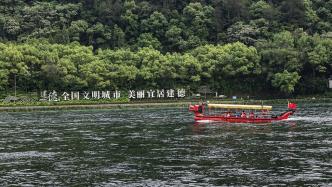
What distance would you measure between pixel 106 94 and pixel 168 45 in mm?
44753

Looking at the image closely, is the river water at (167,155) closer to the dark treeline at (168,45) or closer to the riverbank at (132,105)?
the riverbank at (132,105)

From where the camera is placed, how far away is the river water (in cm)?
3971

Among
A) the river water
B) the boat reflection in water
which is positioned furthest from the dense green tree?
the river water

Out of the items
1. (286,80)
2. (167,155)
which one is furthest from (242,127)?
(286,80)

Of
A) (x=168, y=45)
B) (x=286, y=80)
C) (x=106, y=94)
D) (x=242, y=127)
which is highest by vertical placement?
(x=168, y=45)

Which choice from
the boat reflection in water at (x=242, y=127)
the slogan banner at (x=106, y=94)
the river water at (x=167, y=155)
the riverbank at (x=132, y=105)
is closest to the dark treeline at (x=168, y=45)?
the slogan banner at (x=106, y=94)

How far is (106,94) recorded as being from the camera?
14038 cm

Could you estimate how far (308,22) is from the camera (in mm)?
177000

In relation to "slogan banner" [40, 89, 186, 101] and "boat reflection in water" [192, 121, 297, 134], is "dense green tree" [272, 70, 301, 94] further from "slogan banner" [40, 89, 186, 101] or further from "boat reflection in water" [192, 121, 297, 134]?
"boat reflection in water" [192, 121, 297, 134]

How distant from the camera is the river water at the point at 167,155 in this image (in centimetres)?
3971

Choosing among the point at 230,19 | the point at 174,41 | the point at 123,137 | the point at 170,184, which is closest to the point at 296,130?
the point at 123,137

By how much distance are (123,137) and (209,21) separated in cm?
12009

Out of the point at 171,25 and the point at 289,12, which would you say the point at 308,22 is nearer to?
the point at 289,12

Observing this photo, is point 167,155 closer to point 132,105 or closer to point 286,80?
point 132,105
